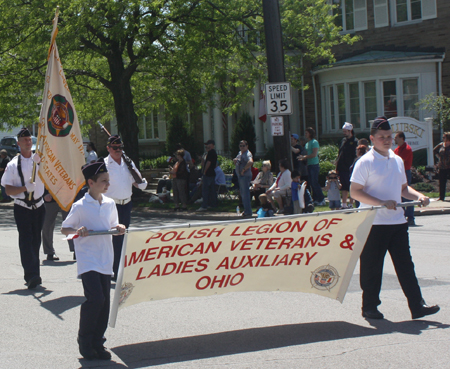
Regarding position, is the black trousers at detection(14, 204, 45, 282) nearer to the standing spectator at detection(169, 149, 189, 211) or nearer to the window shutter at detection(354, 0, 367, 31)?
the standing spectator at detection(169, 149, 189, 211)

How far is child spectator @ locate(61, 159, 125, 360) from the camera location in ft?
15.9

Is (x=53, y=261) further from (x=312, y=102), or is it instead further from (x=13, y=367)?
(x=312, y=102)

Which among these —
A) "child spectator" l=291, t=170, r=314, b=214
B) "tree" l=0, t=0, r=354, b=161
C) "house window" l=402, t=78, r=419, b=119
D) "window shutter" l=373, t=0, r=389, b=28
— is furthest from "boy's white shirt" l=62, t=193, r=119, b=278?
"window shutter" l=373, t=0, r=389, b=28

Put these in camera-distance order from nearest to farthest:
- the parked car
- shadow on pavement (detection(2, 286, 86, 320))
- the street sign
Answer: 1. shadow on pavement (detection(2, 286, 86, 320))
2. the street sign
3. the parked car

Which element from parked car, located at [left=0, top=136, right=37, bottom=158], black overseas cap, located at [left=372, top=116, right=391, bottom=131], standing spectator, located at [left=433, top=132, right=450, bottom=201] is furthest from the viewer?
parked car, located at [left=0, top=136, right=37, bottom=158]

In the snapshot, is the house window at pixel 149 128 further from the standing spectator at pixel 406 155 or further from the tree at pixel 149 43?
the standing spectator at pixel 406 155

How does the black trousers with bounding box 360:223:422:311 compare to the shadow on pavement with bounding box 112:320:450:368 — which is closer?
the shadow on pavement with bounding box 112:320:450:368

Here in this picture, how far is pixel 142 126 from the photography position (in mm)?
33625

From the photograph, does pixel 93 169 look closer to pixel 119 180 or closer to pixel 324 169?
pixel 119 180

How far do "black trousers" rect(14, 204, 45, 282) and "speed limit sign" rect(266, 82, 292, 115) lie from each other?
6856 millimetres

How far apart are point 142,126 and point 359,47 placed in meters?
13.6

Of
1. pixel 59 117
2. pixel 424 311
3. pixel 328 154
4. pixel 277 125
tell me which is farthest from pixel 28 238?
pixel 328 154

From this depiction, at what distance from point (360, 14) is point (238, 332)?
21588mm

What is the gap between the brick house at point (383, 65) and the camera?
22.6m
